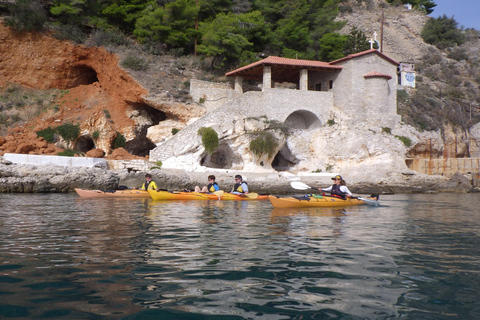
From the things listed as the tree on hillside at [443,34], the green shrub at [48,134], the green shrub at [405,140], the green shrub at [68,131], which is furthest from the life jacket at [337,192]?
the tree on hillside at [443,34]

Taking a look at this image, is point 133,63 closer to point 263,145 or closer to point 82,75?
point 82,75

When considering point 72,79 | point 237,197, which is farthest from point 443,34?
point 237,197

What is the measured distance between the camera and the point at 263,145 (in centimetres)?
2398

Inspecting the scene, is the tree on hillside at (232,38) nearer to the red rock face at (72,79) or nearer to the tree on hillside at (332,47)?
the tree on hillside at (332,47)

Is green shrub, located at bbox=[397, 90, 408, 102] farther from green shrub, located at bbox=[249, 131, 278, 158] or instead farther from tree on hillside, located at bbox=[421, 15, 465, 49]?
tree on hillside, located at bbox=[421, 15, 465, 49]

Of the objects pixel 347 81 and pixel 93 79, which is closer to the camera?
pixel 347 81

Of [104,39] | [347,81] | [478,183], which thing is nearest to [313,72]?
[347,81]

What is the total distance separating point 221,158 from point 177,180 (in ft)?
24.5

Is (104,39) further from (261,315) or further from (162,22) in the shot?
(261,315)

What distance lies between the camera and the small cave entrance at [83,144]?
26384 mm

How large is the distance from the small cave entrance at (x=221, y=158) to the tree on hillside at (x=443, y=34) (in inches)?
1723

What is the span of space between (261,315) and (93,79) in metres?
32.3

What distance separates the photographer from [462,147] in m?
32.8

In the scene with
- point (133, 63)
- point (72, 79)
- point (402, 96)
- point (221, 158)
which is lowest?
point (221, 158)
